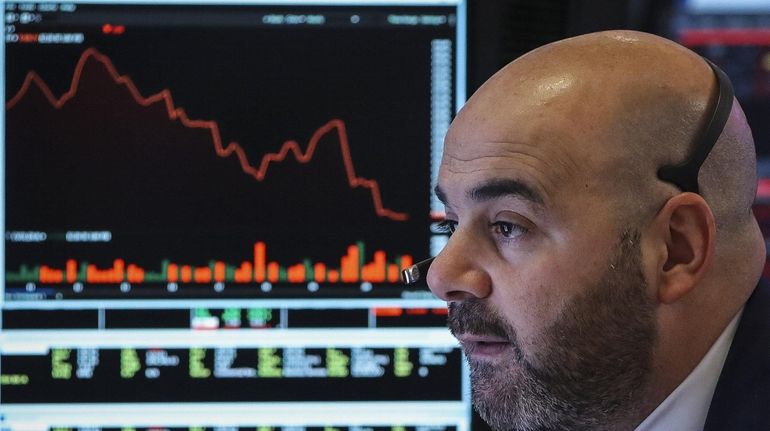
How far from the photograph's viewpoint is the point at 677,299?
3.31 feet

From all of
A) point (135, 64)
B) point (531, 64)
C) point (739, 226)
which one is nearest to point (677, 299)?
point (739, 226)

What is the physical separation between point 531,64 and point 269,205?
654 mm

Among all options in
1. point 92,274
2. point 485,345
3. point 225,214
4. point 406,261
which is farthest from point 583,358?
point 92,274

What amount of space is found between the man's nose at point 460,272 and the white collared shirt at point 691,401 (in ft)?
0.69

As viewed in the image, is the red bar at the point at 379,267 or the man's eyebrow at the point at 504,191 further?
the red bar at the point at 379,267

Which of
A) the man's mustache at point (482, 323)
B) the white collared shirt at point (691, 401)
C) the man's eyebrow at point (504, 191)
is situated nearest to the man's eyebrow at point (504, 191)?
the man's eyebrow at point (504, 191)

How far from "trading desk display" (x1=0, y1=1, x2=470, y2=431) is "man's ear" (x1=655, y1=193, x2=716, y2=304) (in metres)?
0.64

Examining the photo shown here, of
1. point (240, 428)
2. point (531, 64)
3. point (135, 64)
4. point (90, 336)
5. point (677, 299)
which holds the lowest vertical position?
point (240, 428)

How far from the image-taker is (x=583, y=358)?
39.5 inches

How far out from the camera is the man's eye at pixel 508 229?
3.32ft

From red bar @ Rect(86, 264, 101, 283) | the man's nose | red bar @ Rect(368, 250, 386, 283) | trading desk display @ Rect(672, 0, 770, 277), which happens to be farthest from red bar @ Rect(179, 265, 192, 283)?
trading desk display @ Rect(672, 0, 770, 277)

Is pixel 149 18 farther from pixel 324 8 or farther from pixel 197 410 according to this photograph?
pixel 197 410

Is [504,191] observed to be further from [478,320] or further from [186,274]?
[186,274]

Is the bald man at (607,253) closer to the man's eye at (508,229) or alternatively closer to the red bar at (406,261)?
the man's eye at (508,229)
